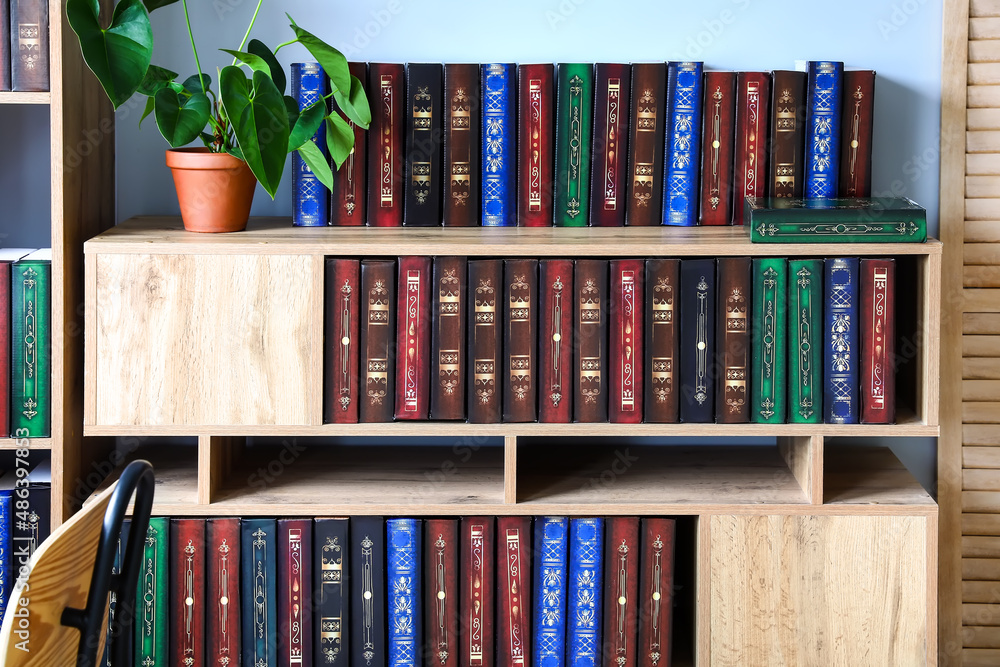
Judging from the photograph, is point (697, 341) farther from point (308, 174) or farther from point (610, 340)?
point (308, 174)

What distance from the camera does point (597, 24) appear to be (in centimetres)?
202

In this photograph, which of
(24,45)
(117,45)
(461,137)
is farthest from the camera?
(461,137)

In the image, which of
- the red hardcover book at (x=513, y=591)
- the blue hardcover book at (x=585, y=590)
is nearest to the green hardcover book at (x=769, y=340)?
the blue hardcover book at (x=585, y=590)

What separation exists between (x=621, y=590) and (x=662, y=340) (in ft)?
1.44

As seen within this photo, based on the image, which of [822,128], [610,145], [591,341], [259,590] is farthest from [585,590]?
[822,128]

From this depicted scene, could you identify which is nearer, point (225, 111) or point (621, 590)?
point (225, 111)

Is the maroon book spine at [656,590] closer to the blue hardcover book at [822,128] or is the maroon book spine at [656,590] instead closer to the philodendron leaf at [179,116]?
the blue hardcover book at [822,128]

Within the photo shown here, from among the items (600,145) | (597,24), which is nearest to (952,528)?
(600,145)

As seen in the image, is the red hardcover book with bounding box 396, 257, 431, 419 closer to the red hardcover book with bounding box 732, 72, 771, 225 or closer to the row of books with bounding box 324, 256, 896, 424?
the row of books with bounding box 324, 256, 896, 424

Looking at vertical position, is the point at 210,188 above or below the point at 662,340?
above

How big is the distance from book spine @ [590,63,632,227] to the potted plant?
0.42 meters

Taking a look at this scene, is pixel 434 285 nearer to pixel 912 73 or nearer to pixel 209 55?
pixel 209 55

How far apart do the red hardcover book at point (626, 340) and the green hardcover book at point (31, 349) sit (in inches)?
37.5

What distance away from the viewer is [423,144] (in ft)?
6.18
